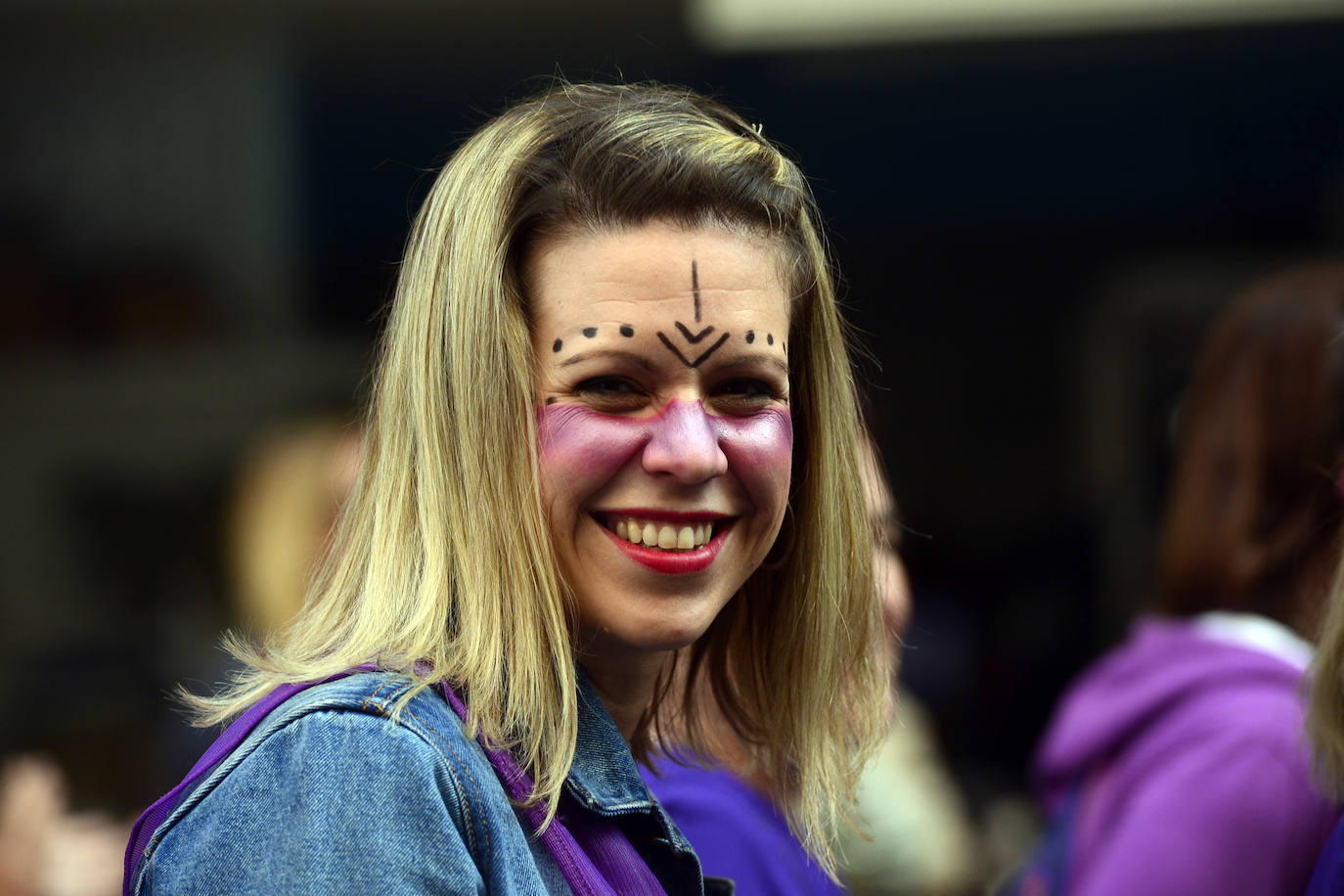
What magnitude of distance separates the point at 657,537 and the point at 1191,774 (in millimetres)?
1256

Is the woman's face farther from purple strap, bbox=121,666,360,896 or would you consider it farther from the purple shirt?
the purple shirt

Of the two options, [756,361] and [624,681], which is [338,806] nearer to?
[624,681]

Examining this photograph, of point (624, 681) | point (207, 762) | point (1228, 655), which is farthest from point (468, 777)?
point (1228, 655)

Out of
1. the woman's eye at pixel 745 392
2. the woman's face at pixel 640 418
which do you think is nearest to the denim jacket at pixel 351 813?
the woman's face at pixel 640 418

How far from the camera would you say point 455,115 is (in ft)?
16.0

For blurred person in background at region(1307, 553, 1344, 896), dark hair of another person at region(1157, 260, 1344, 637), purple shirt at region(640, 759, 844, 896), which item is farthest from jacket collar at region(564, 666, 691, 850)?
dark hair of another person at region(1157, 260, 1344, 637)

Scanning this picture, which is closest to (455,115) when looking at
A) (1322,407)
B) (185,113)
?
(185,113)

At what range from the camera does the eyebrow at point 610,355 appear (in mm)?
1616

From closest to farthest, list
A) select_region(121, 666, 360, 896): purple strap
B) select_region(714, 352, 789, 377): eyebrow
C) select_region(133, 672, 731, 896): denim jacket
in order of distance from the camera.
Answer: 1. select_region(133, 672, 731, 896): denim jacket
2. select_region(121, 666, 360, 896): purple strap
3. select_region(714, 352, 789, 377): eyebrow

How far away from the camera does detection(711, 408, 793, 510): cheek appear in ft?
5.51

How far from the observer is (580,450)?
1612 mm

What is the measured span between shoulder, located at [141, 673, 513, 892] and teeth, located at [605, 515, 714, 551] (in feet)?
1.05

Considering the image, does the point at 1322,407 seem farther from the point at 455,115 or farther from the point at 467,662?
the point at 455,115

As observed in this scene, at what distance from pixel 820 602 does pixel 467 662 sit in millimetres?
600
